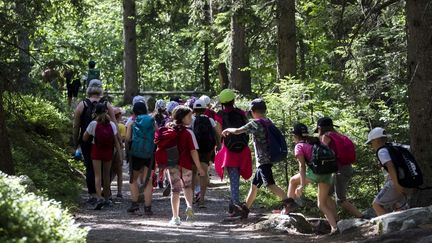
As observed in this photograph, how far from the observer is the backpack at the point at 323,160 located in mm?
9820

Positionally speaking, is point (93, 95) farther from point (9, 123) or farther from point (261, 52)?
point (261, 52)

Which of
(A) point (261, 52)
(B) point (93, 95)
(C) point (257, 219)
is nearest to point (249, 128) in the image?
(C) point (257, 219)

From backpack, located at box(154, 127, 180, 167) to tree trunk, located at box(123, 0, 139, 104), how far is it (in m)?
20.5

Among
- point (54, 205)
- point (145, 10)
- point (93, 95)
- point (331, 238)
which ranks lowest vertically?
point (331, 238)

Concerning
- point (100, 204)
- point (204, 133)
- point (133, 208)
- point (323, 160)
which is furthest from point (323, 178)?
point (100, 204)

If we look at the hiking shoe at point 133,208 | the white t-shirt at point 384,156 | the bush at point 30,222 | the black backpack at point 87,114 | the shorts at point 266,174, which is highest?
the black backpack at point 87,114

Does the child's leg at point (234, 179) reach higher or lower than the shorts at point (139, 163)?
lower

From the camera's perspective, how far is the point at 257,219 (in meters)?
11.4

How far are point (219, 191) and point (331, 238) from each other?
5976 mm

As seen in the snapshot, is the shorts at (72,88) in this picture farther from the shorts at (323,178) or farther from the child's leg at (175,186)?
the shorts at (323,178)

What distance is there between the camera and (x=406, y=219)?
8.70 meters

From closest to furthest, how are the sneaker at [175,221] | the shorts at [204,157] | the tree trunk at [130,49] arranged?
the sneaker at [175,221]
the shorts at [204,157]
the tree trunk at [130,49]

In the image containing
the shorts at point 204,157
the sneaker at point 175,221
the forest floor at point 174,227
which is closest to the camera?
the forest floor at point 174,227

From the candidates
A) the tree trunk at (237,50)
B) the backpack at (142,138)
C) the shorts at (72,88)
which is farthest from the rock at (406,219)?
the shorts at (72,88)
